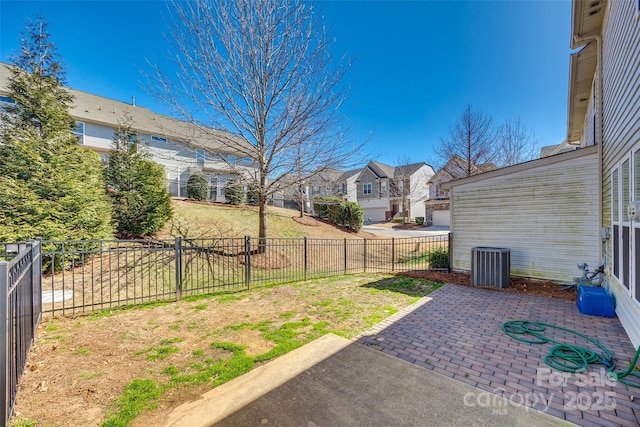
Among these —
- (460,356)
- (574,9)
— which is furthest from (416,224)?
(460,356)

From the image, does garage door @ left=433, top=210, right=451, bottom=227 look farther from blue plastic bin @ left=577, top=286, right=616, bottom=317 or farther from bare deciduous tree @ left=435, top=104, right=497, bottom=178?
blue plastic bin @ left=577, top=286, right=616, bottom=317

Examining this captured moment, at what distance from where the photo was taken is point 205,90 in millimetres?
8414

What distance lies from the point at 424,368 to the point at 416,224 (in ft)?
88.2

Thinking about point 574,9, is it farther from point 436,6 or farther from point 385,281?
point 385,281

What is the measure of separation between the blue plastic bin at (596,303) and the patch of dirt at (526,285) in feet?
3.55

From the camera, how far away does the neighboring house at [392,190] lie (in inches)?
1207

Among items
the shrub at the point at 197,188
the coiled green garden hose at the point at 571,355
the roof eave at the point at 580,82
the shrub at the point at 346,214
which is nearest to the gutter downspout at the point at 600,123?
the roof eave at the point at 580,82

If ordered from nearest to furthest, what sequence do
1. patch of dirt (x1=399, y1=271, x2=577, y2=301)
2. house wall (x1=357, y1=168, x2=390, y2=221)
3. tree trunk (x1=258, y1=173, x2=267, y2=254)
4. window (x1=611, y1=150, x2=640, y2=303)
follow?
window (x1=611, y1=150, x2=640, y2=303) < patch of dirt (x1=399, y1=271, x2=577, y2=301) < tree trunk (x1=258, y1=173, x2=267, y2=254) < house wall (x1=357, y1=168, x2=390, y2=221)

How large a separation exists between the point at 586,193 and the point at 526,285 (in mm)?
2559

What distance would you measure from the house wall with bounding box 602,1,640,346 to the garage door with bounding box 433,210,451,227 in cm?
2280

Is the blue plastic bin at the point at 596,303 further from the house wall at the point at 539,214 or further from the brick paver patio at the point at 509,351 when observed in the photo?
the house wall at the point at 539,214

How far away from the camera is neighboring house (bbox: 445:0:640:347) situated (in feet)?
11.7

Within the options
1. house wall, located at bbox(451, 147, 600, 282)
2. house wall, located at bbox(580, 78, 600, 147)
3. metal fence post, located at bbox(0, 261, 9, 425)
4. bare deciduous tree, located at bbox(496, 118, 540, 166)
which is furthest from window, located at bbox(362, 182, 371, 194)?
metal fence post, located at bbox(0, 261, 9, 425)

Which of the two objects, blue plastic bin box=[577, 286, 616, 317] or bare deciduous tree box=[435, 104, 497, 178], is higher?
bare deciduous tree box=[435, 104, 497, 178]
